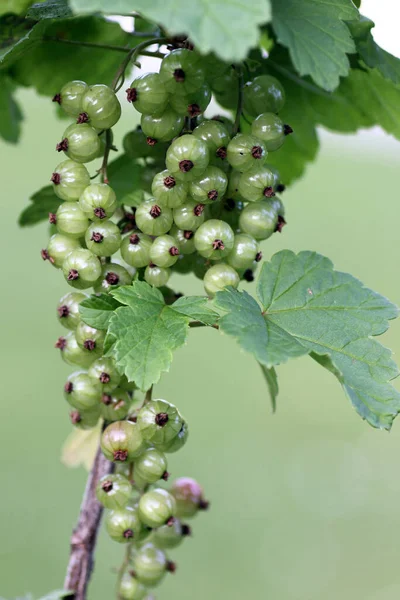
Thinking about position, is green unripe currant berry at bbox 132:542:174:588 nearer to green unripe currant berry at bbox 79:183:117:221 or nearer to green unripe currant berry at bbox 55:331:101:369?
green unripe currant berry at bbox 55:331:101:369

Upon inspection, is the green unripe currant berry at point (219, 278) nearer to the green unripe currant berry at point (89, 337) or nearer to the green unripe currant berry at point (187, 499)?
the green unripe currant berry at point (89, 337)

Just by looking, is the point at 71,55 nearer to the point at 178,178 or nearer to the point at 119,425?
the point at 178,178

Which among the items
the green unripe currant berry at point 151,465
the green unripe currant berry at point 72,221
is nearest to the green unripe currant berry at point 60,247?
the green unripe currant berry at point 72,221

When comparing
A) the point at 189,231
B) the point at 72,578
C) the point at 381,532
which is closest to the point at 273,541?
the point at 381,532

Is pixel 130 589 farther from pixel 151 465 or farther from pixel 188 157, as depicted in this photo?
pixel 188 157

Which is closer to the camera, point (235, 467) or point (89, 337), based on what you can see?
point (89, 337)

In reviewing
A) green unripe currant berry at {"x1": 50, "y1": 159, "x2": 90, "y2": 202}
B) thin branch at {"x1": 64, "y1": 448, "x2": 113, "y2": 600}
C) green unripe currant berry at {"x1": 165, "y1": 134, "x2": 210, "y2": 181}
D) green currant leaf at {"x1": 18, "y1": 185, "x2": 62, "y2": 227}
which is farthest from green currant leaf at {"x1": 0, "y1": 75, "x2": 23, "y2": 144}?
thin branch at {"x1": 64, "y1": 448, "x2": 113, "y2": 600}

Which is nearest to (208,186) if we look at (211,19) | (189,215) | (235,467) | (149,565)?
(189,215)
